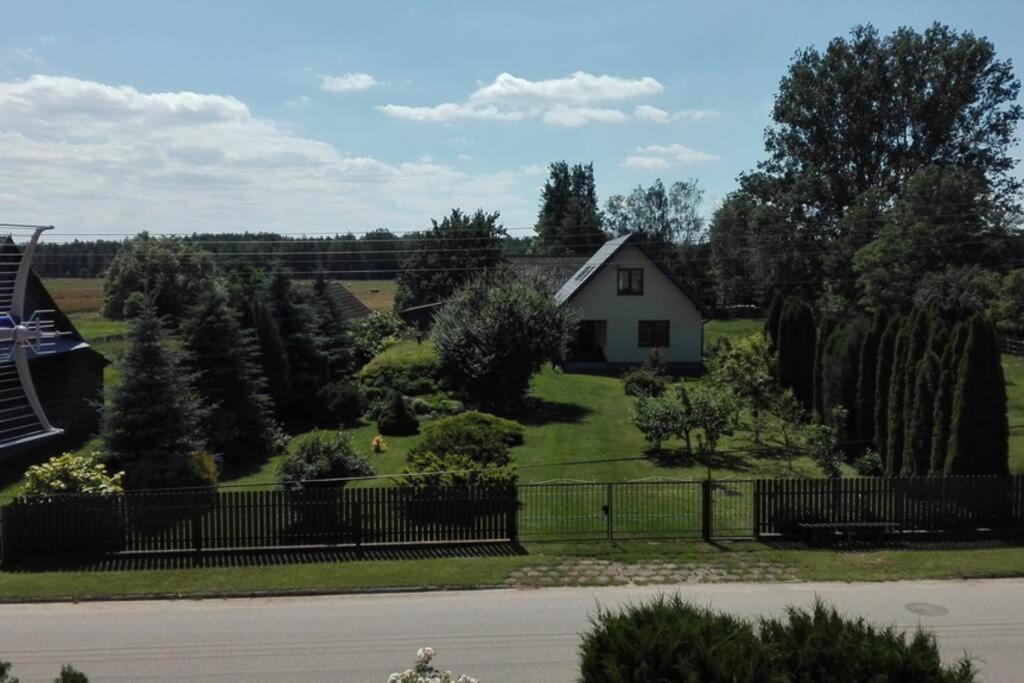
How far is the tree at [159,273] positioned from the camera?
175 ft

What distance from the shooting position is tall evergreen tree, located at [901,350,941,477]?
19.2 metres

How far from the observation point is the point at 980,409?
58.1ft

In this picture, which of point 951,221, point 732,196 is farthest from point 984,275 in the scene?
point 732,196

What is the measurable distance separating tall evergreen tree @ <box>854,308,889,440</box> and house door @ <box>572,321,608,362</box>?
20303mm

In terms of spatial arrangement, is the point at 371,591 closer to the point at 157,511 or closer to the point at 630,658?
the point at 157,511

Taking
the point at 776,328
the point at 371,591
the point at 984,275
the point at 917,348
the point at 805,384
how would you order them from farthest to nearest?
1. the point at 984,275
2. the point at 776,328
3. the point at 805,384
4. the point at 917,348
5. the point at 371,591

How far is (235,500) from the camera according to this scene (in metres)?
15.7

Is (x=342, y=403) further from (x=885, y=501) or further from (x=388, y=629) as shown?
(x=885, y=501)

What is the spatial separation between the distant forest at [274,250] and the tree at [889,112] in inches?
857

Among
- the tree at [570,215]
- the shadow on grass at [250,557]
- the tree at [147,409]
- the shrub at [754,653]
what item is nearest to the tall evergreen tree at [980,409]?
the shadow on grass at [250,557]

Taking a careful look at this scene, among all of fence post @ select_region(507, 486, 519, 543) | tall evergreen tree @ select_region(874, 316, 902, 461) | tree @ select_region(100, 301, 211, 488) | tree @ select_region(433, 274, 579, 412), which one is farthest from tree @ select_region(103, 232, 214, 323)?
fence post @ select_region(507, 486, 519, 543)

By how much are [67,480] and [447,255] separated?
141 ft

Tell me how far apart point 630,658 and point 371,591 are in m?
7.48

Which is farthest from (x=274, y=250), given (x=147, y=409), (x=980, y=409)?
(x=980, y=409)
